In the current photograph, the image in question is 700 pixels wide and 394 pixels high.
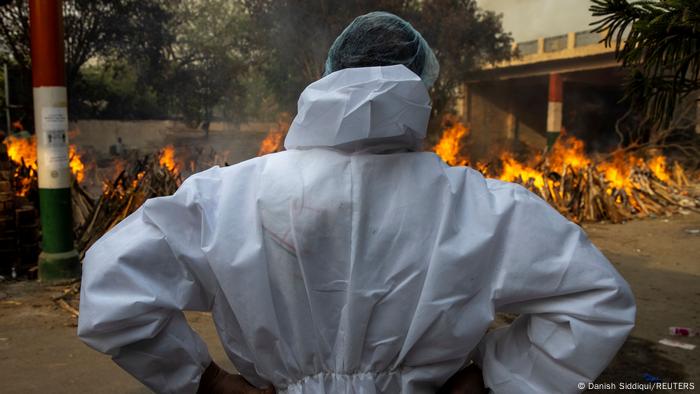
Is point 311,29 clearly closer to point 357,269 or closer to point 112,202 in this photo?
point 112,202

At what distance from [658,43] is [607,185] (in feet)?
25.3

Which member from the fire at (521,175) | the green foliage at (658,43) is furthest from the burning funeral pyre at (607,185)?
the green foliage at (658,43)

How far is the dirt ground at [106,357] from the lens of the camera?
3.59 metres

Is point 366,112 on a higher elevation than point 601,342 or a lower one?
higher

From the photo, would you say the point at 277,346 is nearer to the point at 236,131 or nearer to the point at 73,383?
the point at 73,383

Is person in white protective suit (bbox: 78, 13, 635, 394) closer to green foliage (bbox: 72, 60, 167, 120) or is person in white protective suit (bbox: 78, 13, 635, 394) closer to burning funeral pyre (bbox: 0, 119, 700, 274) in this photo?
burning funeral pyre (bbox: 0, 119, 700, 274)

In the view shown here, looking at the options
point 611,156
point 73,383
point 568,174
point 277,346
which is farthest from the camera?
point 611,156

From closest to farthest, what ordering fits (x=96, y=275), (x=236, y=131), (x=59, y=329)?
(x=96, y=275)
(x=59, y=329)
(x=236, y=131)

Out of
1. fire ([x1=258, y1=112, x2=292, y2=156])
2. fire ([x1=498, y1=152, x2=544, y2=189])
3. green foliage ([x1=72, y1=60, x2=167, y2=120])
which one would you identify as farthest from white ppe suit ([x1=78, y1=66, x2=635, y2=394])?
green foliage ([x1=72, y1=60, x2=167, y2=120])

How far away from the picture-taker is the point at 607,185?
10531 mm

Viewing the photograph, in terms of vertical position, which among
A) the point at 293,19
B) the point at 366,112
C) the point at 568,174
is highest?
the point at 293,19

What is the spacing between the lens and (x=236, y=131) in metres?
15.7

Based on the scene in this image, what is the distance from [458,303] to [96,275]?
0.85 meters

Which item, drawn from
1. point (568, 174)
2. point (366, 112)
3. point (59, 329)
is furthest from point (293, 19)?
point (366, 112)
